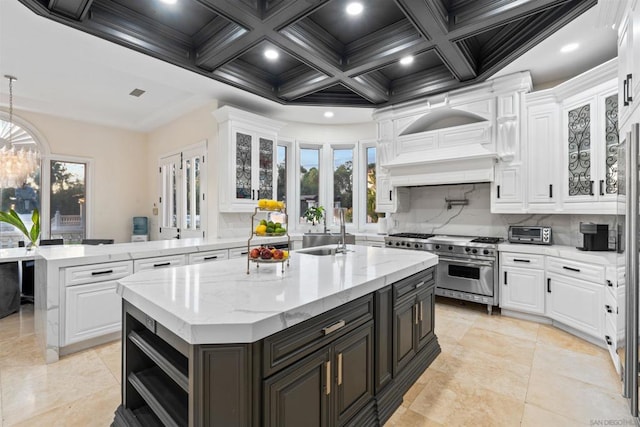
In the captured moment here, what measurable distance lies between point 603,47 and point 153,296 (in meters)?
4.43

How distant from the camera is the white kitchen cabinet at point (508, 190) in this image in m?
3.60

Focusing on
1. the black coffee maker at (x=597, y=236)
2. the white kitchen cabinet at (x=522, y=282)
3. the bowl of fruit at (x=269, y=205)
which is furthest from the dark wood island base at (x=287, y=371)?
the black coffee maker at (x=597, y=236)

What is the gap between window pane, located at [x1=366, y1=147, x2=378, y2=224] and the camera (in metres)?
5.46

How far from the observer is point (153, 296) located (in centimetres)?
138

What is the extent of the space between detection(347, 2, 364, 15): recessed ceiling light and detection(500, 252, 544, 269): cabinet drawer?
3064mm

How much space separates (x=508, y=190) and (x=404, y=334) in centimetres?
260

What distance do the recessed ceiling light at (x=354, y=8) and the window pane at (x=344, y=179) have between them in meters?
3.00

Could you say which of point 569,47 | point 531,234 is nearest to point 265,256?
point 531,234

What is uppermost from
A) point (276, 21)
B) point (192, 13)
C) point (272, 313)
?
point (192, 13)

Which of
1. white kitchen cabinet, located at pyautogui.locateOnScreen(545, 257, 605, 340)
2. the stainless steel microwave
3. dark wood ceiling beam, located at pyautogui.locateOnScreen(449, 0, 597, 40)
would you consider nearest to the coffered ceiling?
dark wood ceiling beam, located at pyautogui.locateOnScreen(449, 0, 597, 40)

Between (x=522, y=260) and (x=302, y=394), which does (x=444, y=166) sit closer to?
(x=522, y=260)

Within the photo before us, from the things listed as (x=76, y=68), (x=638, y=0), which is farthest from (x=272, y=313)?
(x=76, y=68)

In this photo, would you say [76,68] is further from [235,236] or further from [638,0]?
[638,0]

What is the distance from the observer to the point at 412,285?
221 centimetres
